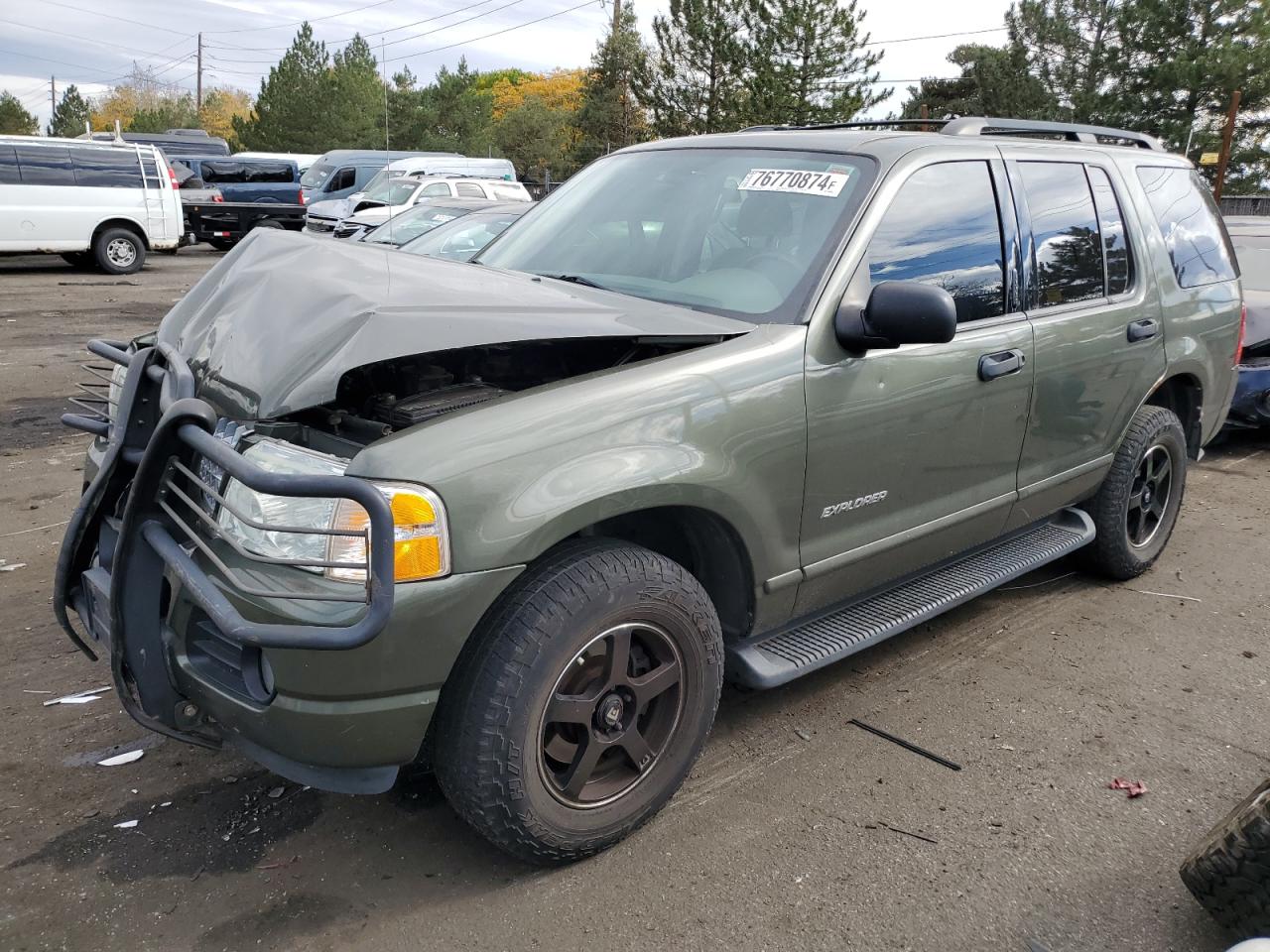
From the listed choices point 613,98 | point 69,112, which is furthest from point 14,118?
point 613,98

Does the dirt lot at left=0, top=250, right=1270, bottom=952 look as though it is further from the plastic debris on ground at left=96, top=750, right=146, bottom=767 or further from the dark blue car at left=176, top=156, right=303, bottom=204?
the dark blue car at left=176, top=156, right=303, bottom=204

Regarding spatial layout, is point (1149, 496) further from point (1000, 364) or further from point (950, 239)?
point (950, 239)

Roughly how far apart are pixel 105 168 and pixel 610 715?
17355 mm

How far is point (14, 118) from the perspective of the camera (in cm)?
7719

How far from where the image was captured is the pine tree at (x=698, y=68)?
118 feet

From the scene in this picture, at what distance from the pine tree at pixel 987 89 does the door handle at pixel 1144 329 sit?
2898 cm

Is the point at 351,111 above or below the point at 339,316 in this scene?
above

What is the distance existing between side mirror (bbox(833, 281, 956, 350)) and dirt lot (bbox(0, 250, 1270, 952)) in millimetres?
Answer: 1313

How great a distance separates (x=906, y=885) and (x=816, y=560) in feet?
3.04

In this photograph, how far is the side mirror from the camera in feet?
9.48

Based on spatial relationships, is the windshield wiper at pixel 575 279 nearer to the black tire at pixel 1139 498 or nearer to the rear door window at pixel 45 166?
the black tire at pixel 1139 498

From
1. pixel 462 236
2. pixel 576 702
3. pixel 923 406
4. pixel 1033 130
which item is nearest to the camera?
pixel 576 702

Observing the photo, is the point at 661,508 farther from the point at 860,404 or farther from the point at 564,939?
the point at 564,939

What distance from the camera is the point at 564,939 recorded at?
2.48 metres
